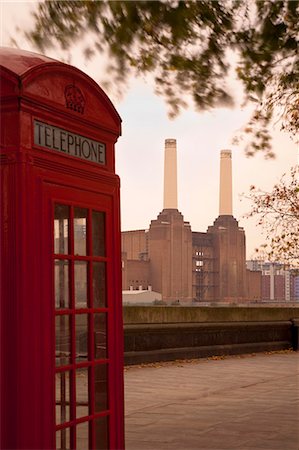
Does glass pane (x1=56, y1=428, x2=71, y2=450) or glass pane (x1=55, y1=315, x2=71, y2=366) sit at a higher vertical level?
glass pane (x1=55, y1=315, x2=71, y2=366)

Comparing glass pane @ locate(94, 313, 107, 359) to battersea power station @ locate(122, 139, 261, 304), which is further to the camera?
battersea power station @ locate(122, 139, 261, 304)

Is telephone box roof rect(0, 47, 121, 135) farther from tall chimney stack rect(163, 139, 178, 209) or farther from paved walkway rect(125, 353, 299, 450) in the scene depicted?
tall chimney stack rect(163, 139, 178, 209)

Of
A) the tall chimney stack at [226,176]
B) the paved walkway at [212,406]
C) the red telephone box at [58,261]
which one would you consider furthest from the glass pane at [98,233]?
the tall chimney stack at [226,176]

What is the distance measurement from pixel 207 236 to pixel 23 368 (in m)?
116

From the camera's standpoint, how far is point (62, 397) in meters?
3.81

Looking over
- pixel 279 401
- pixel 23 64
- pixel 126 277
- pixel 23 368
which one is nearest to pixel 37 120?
pixel 23 64

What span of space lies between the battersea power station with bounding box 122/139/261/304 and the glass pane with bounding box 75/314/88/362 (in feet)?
305

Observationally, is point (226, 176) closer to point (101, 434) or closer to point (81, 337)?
point (101, 434)

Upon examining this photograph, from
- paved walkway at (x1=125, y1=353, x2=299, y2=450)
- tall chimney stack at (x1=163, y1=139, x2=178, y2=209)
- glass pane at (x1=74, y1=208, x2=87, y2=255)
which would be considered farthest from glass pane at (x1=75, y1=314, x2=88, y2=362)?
tall chimney stack at (x1=163, y1=139, x2=178, y2=209)

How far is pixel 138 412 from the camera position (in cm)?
761

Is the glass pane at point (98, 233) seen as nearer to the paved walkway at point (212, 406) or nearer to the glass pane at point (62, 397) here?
the glass pane at point (62, 397)

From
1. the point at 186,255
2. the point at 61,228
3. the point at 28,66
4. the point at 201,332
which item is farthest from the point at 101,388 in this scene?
the point at 186,255

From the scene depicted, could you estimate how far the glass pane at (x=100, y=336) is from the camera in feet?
13.2

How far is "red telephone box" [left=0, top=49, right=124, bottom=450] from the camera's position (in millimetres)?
3414
